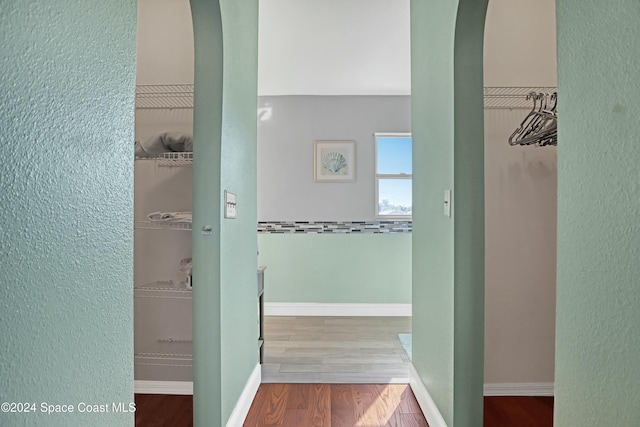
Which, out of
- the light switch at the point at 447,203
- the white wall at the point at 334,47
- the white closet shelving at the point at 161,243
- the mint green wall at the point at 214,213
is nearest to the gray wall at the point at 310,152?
the white wall at the point at 334,47

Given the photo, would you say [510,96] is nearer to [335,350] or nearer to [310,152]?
[335,350]

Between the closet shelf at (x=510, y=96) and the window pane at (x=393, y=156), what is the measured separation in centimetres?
228

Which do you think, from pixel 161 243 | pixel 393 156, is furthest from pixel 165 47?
pixel 393 156

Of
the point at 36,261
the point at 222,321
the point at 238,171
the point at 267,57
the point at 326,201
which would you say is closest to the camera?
the point at 36,261

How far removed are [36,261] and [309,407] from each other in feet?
6.81

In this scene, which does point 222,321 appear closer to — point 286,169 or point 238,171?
point 238,171

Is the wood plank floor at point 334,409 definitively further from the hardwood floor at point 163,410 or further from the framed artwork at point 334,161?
the framed artwork at point 334,161

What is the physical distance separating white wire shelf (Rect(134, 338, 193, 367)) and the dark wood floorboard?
236mm

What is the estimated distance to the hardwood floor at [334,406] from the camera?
2.16 metres

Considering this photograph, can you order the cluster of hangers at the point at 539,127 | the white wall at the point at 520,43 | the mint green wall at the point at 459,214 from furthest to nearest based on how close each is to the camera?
the white wall at the point at 520,43 < the cluster of hangers at the point at 539,127 < the mint green wall at the point at 459,214

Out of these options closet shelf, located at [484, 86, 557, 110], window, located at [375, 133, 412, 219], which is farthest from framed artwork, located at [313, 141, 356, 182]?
closet shelf, located at [484, 86, 557, 110]

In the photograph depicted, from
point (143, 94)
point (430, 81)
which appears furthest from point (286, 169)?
point (430, 81)

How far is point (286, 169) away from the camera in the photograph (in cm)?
474

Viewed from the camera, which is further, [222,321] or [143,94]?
[143,94]
